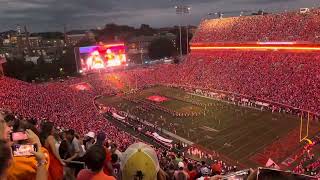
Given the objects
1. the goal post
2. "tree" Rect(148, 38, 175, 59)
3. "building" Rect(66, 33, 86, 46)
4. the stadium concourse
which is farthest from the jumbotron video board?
"building" Rect(66, 33, 86, 46)

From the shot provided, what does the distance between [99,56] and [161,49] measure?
41.1 meters

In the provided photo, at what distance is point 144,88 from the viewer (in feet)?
178

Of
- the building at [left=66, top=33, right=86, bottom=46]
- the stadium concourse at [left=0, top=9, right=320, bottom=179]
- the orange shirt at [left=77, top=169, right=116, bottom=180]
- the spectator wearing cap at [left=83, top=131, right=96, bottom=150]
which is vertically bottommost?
the stadium concourse at [left=0, top=9, right=320, bottom=179]

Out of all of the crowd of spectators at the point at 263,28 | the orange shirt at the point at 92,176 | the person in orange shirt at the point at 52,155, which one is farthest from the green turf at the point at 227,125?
the orange shirt at the point at 92,176

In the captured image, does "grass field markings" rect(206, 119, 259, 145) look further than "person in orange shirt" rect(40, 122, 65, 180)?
Yes

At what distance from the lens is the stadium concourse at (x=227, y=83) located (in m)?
25.8

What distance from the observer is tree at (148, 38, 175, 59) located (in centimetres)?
9056

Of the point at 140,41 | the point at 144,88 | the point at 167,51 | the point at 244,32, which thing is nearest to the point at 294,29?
the point at 244,32

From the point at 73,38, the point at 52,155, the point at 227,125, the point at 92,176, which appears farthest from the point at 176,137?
the point at 73,38

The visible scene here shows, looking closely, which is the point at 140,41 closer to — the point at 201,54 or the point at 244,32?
the point at 201,54

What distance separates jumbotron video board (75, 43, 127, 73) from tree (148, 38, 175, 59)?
37539 mm

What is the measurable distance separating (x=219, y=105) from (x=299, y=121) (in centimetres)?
1062

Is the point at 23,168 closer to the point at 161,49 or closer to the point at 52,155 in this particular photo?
the point at 52,155

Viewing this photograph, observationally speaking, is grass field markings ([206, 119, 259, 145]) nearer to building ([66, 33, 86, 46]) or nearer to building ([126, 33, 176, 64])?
building ([126, 33, 176, 64])
